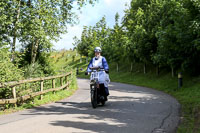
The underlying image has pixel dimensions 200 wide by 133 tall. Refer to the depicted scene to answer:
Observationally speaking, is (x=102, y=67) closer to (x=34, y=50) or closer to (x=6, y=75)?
(x=6, y=75)

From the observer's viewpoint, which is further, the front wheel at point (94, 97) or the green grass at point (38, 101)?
the front wheel at point (94, 97)

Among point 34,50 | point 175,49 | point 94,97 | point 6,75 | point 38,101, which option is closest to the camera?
point 94,97

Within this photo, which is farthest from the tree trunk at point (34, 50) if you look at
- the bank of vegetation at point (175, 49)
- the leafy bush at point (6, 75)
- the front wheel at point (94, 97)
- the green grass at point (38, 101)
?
the front wheel at point (94, 97)

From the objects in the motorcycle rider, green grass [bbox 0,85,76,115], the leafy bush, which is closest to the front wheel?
the motorcycle rider

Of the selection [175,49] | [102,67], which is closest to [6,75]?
[102,67]

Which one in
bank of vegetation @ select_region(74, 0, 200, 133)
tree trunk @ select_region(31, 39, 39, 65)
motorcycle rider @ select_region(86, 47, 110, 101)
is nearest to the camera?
motorcycle rider @ select_region(86, 47, 110, 101)

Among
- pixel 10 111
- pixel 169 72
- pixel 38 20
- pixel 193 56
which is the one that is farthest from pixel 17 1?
pixel 169 72

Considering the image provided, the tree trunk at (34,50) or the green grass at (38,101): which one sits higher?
the tree trunk at (34,50)

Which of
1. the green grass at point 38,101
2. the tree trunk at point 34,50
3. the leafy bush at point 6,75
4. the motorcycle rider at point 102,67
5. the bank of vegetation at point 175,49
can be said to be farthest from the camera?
the tree trunk at point 34,50

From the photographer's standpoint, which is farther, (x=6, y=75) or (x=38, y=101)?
(x=38, y=101)

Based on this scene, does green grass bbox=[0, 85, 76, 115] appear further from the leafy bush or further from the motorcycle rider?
the motorcycle rider

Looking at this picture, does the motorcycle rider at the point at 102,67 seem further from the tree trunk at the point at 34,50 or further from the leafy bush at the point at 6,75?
the tree trunk at the point at 34,50

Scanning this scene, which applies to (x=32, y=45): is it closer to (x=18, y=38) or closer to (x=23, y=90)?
(x=18, y=38)

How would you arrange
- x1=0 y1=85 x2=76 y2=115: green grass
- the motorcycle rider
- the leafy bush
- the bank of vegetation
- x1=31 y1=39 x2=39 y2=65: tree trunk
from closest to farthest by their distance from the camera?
x1=0 y1=85 x2=76 y2=115: green grass → the leafy bush → the motorcycle rider → the bank of vegetation → x1=31 y1=39 x2=39 y2=65: tree trunk
